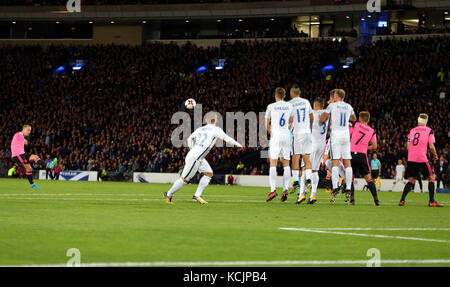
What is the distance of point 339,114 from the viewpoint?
63.1ft

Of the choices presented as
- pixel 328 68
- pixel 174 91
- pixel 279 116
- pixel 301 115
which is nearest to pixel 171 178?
pixel 174 91

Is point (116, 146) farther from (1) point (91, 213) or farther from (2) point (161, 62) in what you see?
(1) point (91, 213)

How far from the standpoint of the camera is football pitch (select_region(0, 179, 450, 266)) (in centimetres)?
819

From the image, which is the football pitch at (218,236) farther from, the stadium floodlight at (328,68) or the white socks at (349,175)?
the stadium floodlight at (328,68)

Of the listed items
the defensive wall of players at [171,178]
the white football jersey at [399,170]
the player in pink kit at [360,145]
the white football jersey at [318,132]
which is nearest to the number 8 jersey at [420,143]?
the player in pink kit at [360,145]

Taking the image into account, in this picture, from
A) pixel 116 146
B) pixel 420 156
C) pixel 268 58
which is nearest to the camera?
pixel 420 156

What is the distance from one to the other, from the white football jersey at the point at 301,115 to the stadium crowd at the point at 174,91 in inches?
701

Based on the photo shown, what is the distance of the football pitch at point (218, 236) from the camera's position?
8188mm

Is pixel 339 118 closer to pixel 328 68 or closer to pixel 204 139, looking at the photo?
pixel 204 139

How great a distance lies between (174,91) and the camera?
168 ft

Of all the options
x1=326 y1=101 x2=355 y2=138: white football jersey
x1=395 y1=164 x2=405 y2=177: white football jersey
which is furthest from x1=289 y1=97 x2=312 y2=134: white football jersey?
x1=395 y1=164 x2=405 y2=177: white football jersey

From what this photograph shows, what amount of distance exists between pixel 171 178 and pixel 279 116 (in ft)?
71.0

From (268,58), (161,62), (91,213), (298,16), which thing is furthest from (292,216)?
(298,16)
